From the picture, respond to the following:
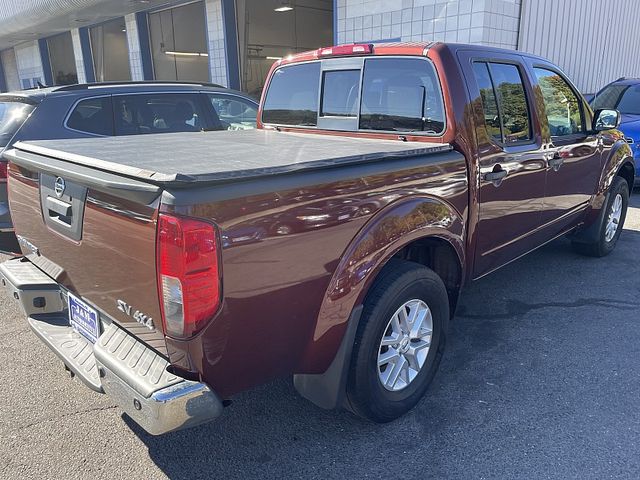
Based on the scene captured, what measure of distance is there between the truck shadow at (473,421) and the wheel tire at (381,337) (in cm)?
15

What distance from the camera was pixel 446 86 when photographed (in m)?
3.01

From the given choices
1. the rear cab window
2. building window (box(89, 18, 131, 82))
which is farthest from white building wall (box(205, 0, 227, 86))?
the rear cab window

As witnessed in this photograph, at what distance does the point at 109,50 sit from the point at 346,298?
20.1 meters

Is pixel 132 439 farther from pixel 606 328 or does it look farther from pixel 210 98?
pixel 210 98

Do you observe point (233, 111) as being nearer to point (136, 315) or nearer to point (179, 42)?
point (136, 315)

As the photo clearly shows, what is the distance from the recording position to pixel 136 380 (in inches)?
76.9

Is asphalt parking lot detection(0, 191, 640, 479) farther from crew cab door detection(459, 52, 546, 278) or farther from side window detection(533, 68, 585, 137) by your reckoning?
side window detection(533, 68, 585, 137)

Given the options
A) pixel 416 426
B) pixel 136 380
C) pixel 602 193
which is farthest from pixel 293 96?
pixel 602 193

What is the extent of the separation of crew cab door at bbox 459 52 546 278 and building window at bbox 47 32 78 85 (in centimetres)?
2244

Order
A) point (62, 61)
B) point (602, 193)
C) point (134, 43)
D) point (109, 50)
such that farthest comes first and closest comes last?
point (62, 61)
point (109, 50)
point (134, 43)
point (602, 193)

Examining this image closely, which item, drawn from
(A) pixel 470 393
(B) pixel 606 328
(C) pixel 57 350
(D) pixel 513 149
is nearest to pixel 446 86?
(D) pixel 513 149

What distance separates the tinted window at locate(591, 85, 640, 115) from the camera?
→ 28.8ft

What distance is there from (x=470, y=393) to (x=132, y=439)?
1944 mm

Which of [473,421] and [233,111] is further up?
[233,111]
